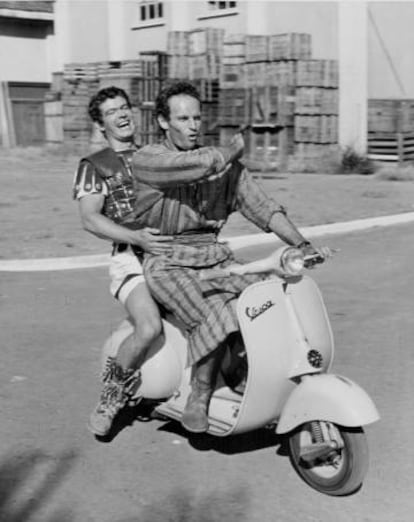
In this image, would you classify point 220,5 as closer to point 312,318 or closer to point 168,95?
point 168,95

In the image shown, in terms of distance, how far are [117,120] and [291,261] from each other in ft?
4.08

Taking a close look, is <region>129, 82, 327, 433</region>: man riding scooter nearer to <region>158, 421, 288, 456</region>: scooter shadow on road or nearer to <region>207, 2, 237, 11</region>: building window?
<region>158, 421, 288, 456</region>: scooter shadow on road

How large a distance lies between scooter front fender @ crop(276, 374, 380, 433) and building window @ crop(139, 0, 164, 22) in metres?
23.7

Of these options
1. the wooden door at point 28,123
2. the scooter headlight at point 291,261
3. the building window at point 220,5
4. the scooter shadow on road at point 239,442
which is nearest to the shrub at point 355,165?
the building window at point 220,5

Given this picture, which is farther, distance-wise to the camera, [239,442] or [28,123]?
[28,123]

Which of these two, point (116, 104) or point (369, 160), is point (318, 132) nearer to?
point (369, 160)

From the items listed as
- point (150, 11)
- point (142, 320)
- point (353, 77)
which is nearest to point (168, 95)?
point (142, 320)

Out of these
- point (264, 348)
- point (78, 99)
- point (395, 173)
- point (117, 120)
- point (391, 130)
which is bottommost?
point (395, 173)

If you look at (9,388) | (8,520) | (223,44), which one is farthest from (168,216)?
(223,44)

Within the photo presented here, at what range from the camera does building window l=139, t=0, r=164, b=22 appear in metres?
26.5

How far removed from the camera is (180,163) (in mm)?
3877

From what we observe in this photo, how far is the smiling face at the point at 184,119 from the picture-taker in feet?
13.5

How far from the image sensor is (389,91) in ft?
74.6

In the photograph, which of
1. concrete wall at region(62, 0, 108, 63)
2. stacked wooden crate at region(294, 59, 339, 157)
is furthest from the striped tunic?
concrete wall at region(62, 0, 108, 63)
